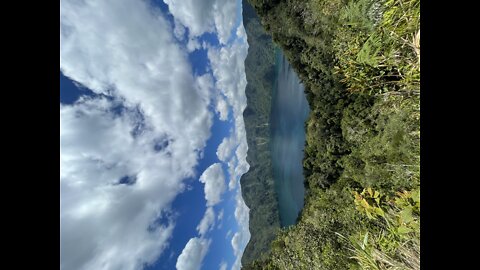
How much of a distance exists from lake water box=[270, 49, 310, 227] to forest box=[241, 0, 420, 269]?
79.6 feet

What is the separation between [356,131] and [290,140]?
5616 centimetres

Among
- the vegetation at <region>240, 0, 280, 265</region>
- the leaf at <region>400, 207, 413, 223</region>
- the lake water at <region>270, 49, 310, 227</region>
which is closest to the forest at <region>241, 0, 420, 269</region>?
the leaf at <region>400, 207, 413, 223</region>

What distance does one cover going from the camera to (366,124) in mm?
20500

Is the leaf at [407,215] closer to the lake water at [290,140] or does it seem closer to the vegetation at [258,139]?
the lake water at [290,140]

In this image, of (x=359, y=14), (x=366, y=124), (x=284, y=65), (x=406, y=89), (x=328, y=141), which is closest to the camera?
(x=406, y=89)

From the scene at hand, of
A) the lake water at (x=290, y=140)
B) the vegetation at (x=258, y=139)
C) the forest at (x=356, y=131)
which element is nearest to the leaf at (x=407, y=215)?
the forest at (x=356, y=131)

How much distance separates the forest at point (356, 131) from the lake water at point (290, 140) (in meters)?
24.3

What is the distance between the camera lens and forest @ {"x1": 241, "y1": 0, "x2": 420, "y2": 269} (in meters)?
5.07
